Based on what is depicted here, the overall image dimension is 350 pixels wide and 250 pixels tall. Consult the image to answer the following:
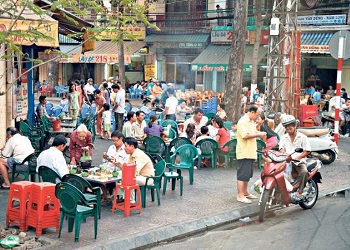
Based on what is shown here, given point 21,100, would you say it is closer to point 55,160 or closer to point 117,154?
point 117,154

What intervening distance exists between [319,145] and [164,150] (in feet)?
13.7

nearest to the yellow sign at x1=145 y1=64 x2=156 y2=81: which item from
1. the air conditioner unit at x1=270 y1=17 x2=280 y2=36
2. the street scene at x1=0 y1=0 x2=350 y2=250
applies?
the street scene at x1=0 y1=0 x2=350 y2=250

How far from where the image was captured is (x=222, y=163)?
14500mm

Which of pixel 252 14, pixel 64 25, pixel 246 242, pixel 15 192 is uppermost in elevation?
pixel 252 14

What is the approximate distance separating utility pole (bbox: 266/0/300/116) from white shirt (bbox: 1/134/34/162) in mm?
9815

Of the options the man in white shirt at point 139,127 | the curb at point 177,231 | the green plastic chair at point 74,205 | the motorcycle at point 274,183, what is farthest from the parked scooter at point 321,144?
the green plastic chair at point 74,205

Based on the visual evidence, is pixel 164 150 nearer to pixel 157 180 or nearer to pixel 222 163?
pixel 222 163

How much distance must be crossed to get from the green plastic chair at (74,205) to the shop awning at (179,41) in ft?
92.6

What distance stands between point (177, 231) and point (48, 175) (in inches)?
90.5

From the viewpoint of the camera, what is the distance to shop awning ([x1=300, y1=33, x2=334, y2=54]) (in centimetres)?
2898

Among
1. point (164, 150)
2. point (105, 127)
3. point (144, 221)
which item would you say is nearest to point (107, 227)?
point (144, 221)

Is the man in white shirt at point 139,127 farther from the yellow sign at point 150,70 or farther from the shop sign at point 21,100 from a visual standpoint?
the yellow sign at point 150,70

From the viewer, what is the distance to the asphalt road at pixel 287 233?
852 centimetres

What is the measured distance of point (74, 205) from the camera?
8.26 meters
